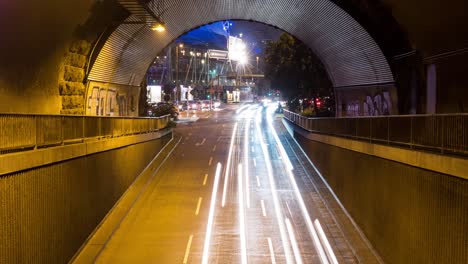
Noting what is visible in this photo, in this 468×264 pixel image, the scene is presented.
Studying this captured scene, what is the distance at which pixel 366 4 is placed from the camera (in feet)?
76.9

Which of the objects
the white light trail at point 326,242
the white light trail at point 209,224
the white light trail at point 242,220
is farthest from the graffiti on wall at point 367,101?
the white light trail at point 209,224

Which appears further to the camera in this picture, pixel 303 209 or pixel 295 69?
pixel 295 69

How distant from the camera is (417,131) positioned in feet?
41.8

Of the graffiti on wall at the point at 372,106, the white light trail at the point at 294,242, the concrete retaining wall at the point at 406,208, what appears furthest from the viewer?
the graffiti on wall at the point at 372,106

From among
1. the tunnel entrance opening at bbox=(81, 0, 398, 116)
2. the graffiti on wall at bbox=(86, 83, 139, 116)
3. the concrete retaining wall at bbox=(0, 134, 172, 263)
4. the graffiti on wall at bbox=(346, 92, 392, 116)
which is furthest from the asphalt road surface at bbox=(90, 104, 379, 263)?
the tunnel entrance opening at bbox=(81, 0, 398, 116)

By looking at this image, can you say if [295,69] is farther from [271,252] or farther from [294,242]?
[271,252]

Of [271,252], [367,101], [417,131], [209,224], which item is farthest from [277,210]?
[367,101]

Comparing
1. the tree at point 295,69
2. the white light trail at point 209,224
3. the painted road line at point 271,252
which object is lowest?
the painted road line at point 271,252

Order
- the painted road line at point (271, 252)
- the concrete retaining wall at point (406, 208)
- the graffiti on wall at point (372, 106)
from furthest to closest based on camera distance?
the graffiti on wall at point (372, 106)
the painted road line at point (271, 252)
the concrete retaining wall at point (406, 208)

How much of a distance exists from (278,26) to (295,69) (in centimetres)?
1529

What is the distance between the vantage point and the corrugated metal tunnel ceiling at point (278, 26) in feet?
84.6

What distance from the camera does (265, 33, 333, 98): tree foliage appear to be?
154 feet

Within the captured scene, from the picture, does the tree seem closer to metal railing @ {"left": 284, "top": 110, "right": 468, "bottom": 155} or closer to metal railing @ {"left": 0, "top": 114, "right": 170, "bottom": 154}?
metal railing @ {"left": 284, "top": 110, "right": 468, "bottom": 155}

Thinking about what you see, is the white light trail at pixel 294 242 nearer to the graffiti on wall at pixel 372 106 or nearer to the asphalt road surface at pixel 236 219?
the asphalt road surface at pixel 236 219
